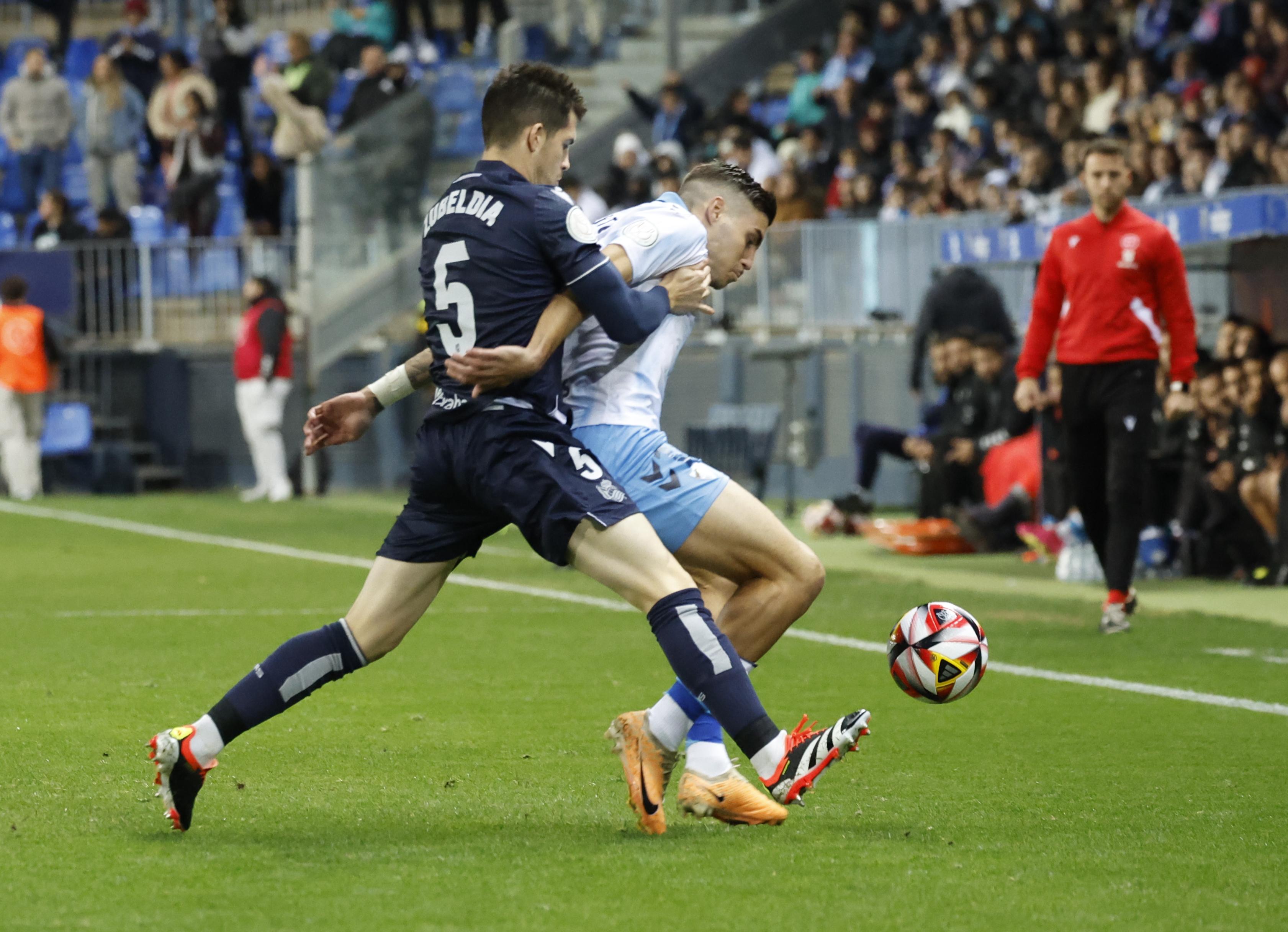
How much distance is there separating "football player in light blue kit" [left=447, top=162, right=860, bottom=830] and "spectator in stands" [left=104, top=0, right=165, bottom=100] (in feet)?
70.4

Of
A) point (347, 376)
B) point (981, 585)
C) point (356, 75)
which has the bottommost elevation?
point (981, 585)

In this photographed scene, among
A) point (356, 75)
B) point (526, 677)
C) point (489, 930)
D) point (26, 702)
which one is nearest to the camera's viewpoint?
point (489, 930)

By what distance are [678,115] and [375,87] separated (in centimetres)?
358

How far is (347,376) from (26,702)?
14.6 m

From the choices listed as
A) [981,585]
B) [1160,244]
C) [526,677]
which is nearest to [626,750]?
[526,677]

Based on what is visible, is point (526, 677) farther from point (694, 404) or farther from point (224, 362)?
point (224, 362)

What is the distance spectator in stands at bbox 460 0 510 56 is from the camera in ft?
87.6

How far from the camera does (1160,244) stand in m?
10.2

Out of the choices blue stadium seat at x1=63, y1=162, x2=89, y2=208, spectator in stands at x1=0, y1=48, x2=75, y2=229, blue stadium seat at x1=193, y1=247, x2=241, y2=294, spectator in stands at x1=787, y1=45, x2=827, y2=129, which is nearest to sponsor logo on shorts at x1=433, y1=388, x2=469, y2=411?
blue stadium seat at x1=193, y1=247, x2=241, y2=294

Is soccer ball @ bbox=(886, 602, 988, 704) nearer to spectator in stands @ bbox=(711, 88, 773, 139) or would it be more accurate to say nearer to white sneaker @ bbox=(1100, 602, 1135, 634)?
white sneaker @ bbox=(1100, 602, 1135, 634)

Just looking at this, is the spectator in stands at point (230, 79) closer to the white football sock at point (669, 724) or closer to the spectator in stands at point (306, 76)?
the spectator in stands at point (306, 76)

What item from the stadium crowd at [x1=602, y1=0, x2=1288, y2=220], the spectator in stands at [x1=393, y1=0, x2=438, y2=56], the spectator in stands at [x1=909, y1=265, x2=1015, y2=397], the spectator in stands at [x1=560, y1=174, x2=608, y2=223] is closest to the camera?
the spectator in stands at [x1=909, y1=265, x2=1015, y2=397]

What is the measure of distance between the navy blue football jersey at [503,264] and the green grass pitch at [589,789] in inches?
47.2

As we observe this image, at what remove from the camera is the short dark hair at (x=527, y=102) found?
5.38m
